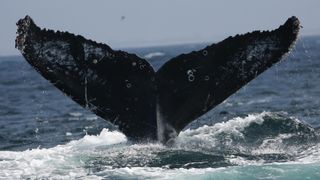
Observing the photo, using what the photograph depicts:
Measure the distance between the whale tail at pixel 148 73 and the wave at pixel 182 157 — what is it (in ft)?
1.57

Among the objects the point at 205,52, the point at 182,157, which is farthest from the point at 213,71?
the point at 182,157

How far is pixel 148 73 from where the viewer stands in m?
7.77

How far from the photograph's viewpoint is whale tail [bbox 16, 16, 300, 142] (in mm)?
7555

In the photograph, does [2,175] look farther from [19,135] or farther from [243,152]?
[19,135]

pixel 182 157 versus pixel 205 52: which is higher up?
pixel 205 52

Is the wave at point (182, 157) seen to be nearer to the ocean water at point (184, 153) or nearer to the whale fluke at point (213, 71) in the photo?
the ocean water at point (184, 153)

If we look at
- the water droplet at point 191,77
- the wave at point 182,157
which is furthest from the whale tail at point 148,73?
the wave at point 182,157

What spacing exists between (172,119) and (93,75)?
43.0 inches

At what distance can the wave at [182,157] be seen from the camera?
Answer: 7586 millimetres

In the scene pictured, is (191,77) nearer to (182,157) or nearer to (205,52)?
(205,52)

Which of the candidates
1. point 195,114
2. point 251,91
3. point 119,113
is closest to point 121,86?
point 119,113

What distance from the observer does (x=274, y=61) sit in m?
7.54

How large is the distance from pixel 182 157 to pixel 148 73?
48.5 inches

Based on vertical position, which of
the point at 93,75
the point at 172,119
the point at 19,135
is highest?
the point at 93,75
